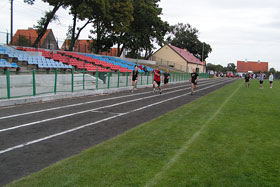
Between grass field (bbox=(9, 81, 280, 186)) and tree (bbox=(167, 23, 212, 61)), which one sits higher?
tree (bbox=(167, 23, 212, 61))

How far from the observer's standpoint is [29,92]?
14.3 metres

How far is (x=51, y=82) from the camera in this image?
52.7 ft

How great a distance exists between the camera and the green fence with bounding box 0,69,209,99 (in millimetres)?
13023

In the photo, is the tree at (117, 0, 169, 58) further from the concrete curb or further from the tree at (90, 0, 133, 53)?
the concrete curb

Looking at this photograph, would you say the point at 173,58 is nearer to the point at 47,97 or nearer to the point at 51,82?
the point at 51,82

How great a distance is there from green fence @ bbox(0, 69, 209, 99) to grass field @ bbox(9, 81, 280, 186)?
25.0 ft

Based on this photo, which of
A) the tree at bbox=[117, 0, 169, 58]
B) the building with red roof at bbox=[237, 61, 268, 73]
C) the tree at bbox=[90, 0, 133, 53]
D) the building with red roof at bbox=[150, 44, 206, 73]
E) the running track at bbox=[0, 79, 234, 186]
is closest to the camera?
the running track at bbox=[0, 79, 234, 186]

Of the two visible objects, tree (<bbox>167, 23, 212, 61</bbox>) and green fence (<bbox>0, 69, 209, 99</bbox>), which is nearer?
green fence (<bbox>0, 69, 209, 99</bbox>)

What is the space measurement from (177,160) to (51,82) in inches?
484

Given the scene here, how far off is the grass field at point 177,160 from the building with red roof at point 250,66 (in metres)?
125

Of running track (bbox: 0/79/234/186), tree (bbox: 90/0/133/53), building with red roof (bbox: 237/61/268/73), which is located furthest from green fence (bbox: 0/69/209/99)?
building with red roof (bbox: 237/61/268/73)

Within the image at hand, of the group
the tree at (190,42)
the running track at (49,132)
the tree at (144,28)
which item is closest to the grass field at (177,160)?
the running track at (49,132)

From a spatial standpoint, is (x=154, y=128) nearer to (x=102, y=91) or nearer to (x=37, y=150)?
(x=37, y=150)

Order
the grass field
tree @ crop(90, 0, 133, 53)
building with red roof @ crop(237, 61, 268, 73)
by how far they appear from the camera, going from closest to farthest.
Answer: the grass field, tree @ crop(90, 0, 133, 53), building with red roof @ crop(237, 61, 268, 73)
